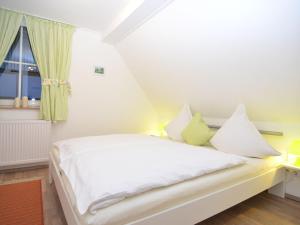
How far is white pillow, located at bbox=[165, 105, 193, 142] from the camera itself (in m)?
3.19

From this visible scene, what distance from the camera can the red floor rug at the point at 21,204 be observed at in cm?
170

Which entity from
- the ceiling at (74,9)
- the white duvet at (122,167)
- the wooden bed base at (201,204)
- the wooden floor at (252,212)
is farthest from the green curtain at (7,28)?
the wooden bed base at (201,204)

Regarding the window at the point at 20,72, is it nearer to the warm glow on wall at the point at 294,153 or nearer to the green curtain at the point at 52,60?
the green curtain at the point at 52,60

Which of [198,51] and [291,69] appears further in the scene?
[198,51]

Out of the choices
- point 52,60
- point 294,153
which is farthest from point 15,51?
point 294,153

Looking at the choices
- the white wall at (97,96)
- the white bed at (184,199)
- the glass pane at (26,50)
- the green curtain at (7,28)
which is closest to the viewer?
the white bed at (184,199)

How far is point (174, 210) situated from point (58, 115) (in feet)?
8.28

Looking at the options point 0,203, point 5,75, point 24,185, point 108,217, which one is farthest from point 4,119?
point 108,217

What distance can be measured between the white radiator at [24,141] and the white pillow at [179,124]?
1976mm

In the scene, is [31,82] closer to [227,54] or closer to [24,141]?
[24,141]

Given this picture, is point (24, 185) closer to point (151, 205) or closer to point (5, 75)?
point (5, 75)

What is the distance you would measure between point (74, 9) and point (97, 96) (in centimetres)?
146

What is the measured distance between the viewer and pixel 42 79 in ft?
9.89

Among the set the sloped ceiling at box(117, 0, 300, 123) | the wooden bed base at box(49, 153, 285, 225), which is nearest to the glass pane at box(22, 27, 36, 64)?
the sloped ceiling at box(117, 0, 300, 123)
